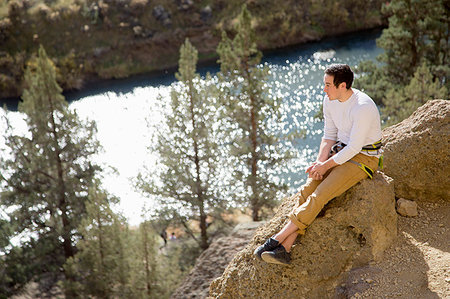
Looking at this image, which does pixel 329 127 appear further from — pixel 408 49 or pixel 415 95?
pixel 408 49

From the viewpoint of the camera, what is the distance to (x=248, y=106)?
844 inches

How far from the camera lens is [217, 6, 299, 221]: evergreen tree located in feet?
68.3

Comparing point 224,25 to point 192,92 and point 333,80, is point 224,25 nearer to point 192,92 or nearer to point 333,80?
point 192,92

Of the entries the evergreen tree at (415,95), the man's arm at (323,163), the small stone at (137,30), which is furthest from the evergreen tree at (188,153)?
the small stone at (137,30)

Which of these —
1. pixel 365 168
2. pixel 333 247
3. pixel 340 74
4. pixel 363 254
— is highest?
pixel 340 74

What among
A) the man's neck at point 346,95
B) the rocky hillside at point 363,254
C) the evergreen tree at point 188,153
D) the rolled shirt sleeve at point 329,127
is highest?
the evergreen tree at point 188,153

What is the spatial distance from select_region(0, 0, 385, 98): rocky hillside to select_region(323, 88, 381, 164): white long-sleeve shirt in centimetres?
4613

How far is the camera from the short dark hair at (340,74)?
6243mm

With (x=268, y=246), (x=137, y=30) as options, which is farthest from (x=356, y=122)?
(x=137, y=30)

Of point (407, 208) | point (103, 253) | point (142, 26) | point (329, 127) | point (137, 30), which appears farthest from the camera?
point (142, 26)

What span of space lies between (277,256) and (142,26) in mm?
52166

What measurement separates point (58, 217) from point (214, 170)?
7597mm

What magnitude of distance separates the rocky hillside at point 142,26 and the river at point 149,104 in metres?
2.93

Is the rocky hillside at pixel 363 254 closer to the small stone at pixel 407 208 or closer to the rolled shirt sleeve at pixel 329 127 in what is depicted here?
the small stone at pixel 407 208
